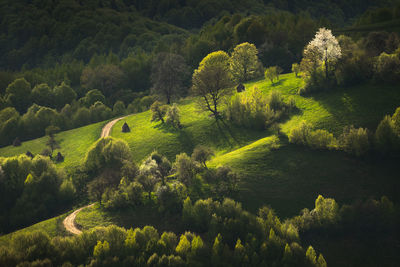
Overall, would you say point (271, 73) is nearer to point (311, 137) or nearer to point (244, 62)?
point (244, 62)

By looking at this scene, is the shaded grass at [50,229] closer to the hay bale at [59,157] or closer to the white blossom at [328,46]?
the hay bale at [59,157]

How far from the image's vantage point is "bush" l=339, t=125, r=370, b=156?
166ft

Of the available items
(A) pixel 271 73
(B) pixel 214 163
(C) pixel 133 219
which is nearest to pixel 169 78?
(A) pixel 271 73

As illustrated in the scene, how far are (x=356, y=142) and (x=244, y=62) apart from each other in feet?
178

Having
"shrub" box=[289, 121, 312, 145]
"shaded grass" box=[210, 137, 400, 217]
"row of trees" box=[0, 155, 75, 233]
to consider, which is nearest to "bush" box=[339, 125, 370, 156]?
"shaded grass" box=[210, 137, 400, 217]

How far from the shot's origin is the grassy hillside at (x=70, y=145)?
78.6m

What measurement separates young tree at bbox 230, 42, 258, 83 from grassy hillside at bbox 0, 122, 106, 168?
47552 millimetres

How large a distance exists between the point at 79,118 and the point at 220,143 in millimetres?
61739

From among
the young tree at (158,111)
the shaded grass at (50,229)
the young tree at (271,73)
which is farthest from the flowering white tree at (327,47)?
the shaded grass at (50,229)

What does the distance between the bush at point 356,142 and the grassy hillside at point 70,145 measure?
200 ft

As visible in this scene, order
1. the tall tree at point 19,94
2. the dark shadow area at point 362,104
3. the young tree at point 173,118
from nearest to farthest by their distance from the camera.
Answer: the dark shadow area at point 362,104 < the young tree at point 173,118 < the tall tree at point 19,94

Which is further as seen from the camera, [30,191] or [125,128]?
[125,128]

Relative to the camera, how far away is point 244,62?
320 ft

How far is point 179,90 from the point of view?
106m
